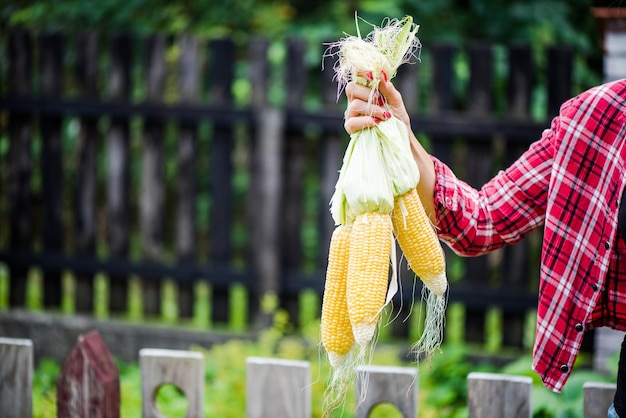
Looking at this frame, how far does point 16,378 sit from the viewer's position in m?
2.32

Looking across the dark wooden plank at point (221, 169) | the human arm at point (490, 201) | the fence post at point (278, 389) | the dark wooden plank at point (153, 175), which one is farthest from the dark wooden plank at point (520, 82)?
the fence post at point (278, 389)

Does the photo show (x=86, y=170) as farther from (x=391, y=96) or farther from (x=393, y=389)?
(x=391, y=96)

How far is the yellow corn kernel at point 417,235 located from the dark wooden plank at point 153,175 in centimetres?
327

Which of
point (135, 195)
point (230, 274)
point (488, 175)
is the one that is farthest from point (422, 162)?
point (135, 195)

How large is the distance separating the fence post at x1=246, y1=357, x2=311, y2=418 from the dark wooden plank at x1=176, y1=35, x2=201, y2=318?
2.75 metres

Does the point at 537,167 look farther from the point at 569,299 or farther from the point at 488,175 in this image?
the point at 488,175

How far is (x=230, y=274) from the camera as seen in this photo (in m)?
4.77

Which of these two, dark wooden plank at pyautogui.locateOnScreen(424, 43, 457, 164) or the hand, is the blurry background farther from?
the hand

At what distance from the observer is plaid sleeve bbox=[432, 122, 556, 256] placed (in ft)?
6.09

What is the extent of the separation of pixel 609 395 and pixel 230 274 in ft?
10.1

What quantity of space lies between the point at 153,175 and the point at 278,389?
294 cm

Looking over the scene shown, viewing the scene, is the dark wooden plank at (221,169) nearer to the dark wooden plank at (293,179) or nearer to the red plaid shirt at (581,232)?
the dark wooden plank at (293,179)

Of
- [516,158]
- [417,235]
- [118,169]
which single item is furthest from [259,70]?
[417,235]

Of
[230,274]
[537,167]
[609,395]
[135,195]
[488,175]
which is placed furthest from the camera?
[135,195]
